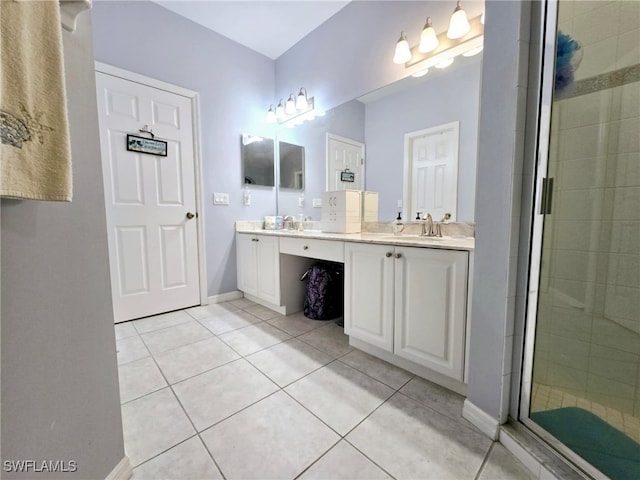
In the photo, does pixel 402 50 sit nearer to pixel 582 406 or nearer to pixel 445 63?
pixel 445 63

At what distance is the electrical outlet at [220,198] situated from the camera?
8.66ft

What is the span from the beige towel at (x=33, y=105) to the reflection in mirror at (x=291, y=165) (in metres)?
2.35

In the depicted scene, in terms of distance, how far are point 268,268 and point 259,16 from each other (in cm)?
229

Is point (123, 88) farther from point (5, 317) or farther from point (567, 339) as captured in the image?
point (567, 339)

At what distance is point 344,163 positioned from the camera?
2389 mm

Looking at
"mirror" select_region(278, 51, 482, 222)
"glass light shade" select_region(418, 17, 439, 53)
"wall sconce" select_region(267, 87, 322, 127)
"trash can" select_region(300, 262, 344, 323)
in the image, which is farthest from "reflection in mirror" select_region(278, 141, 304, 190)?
"glass light shade" select_region(418, 17, 439, 53)

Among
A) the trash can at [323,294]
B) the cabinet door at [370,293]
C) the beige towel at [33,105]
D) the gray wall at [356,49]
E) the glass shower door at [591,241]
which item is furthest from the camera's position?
the trash can at [323,294]

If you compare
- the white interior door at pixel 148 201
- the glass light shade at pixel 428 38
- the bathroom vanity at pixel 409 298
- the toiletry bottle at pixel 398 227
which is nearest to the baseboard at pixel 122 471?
the bathroom vanity at pixel 409 298

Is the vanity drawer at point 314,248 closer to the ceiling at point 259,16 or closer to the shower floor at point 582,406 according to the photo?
the shower floor at point 582,406

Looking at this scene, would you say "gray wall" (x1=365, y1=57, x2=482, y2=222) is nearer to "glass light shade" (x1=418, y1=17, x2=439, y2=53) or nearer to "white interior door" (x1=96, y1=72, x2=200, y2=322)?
"glass light shade" (x1=418, y1=17, x2=439, y2=53)

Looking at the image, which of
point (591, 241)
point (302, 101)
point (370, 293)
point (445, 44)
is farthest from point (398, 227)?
point (302, 101)

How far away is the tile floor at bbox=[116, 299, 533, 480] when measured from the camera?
0.92 meters

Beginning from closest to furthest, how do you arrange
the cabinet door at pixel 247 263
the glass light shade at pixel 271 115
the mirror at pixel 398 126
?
1. the mirror at pixel 398 126
2. the cabinet door at pixel 247 263
3. the glass light shade at pixel 271 115

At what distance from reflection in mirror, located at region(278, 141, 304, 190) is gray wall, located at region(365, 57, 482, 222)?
94 cm
